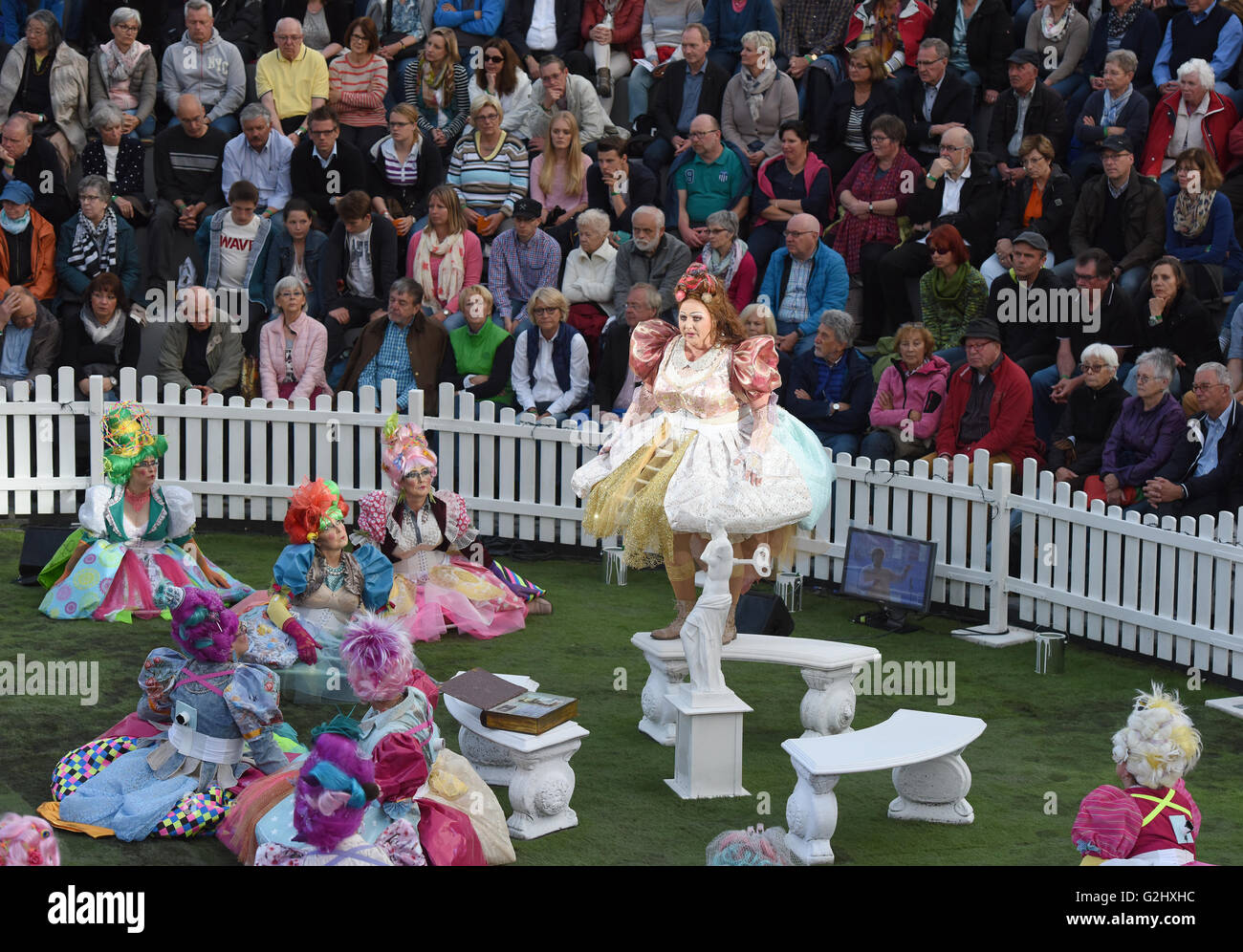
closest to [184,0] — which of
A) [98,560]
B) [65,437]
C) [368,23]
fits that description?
[368,23]

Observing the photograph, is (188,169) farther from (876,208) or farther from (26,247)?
(876,208)

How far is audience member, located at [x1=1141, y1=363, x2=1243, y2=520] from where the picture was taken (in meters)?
10.7

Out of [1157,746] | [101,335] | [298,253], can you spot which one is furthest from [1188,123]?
[101,335]

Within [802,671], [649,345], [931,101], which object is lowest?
[802,671]

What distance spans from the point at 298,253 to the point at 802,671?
23.5ft

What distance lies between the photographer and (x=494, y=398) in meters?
13.4

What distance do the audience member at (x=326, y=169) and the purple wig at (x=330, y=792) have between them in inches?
372

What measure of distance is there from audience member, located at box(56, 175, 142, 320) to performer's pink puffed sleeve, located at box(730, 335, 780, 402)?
6.99m

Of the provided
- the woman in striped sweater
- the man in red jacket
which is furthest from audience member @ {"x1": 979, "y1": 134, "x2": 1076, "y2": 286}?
the woman in striped sweater

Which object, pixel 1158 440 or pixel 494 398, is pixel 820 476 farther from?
pixel 494 398

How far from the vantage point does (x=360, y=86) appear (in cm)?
1581

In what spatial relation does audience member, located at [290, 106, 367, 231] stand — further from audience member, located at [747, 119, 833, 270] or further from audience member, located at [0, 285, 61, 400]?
audience member, located at [747, 119, 833, 270]

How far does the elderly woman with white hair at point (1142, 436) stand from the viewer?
35.9ft

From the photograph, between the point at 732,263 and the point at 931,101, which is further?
the point at 931,101
